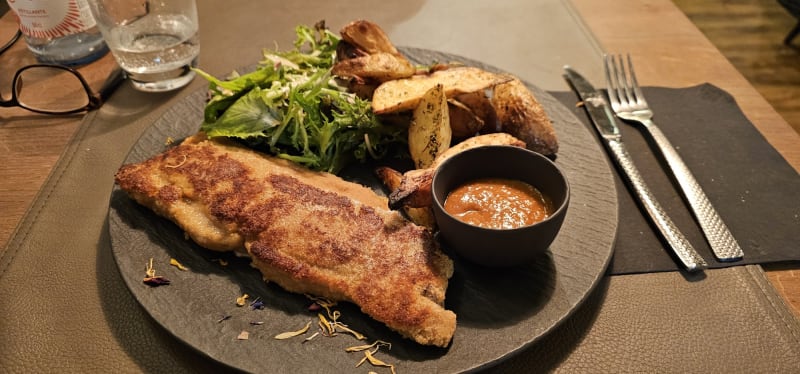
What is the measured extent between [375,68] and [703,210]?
1527mm

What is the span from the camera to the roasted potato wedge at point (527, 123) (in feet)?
7.98

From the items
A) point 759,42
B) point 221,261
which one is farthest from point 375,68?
point 759,42

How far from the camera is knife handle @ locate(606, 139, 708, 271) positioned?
210 cm

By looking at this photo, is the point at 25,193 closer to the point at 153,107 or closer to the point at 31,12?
the point at 153,107

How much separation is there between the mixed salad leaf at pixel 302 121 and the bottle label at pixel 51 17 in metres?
1.09

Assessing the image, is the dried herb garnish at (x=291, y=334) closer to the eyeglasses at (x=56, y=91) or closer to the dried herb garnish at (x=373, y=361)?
the dried herb garnish at (x=373, y=361)

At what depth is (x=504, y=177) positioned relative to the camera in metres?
2.12

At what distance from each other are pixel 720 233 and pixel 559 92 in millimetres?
1203

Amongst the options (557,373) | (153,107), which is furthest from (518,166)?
(153,107)

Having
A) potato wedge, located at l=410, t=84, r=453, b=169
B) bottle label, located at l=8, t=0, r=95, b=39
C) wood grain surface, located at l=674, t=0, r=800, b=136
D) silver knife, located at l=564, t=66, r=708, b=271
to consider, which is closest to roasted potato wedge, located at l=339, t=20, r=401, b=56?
potato wedge, located at l=410, t=84, r=453, b=169

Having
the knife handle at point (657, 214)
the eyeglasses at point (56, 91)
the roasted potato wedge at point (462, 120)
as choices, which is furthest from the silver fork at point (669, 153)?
the eyeglasses at point (56, 91)

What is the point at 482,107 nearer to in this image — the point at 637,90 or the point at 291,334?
the point at 637,90

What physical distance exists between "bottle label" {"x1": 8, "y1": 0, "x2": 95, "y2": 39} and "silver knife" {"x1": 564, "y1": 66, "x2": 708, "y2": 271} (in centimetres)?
281

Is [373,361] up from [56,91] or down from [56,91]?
up
